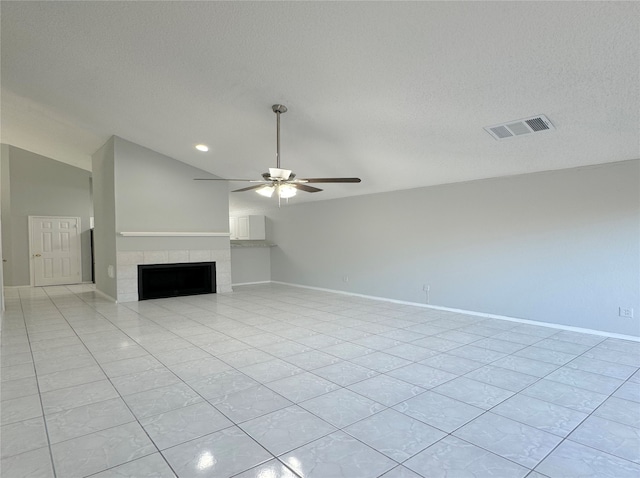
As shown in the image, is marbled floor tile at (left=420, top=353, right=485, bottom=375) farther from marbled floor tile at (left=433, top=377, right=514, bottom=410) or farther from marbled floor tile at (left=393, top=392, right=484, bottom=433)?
marbled floor tile at (left=393, top=392, right=484, bottom=433)

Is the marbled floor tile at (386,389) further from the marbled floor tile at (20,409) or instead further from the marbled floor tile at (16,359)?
the marbled floor tile at (16,359)

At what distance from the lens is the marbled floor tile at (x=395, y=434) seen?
1.94 m

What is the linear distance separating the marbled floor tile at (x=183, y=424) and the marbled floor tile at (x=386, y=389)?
1028mm

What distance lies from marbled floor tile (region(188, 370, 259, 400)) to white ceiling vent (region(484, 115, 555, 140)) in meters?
3.53

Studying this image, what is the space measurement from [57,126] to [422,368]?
732 cm

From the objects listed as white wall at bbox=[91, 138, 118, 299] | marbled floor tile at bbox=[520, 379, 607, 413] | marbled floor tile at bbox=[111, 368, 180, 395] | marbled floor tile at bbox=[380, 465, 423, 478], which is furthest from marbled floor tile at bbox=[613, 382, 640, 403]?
white wall at bbox=[91, 138, 118, 299]

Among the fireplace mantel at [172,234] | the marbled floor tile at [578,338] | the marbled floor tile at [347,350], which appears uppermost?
the fireplace mantel at [172,234]

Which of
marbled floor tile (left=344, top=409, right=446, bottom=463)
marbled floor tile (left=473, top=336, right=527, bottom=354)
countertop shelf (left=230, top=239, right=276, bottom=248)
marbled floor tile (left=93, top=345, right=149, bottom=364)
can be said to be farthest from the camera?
countertop shelf (left=230, top=239, right=276, bottom=248)

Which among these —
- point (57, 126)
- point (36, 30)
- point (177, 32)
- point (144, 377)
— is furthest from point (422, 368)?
point (57, 126)

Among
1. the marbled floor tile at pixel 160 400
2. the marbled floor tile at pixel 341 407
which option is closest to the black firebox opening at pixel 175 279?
the marbled floor tile at pixel 160 400

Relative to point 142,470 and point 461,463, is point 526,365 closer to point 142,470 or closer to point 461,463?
point 461,463

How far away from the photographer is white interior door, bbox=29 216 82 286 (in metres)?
9.34

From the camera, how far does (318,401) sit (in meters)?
2.52

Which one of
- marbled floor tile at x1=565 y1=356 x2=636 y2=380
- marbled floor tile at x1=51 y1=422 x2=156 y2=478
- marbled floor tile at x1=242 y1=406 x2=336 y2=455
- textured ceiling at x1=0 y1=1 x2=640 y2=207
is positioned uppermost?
textured ceiling at x1=0 y1=1 x2=640 y2=207
